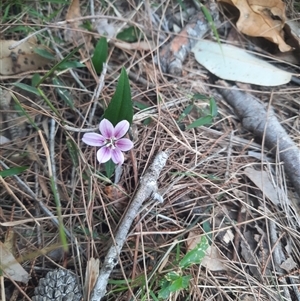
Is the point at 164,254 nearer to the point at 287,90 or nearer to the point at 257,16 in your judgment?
the point at 287,90

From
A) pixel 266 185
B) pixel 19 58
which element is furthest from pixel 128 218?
pixel 19 58

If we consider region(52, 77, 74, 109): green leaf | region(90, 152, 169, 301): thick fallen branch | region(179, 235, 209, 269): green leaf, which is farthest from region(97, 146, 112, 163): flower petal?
region(179, 235, 209, 269): green leaf

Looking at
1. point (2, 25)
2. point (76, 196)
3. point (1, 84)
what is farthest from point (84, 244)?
point (2, 25)

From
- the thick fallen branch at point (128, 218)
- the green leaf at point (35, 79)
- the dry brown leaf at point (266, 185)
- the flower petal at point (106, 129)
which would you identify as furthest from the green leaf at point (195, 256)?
the green leaf at point (35, 79)

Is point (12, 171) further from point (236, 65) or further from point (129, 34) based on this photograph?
point (236, 65)

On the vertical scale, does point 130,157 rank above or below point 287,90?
below

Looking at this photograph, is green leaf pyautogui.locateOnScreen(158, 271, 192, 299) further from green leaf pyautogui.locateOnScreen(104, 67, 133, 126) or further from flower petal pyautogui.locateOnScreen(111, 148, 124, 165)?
green leaf pyautogui.locateOnScreen(104, 67, 133, 126)
